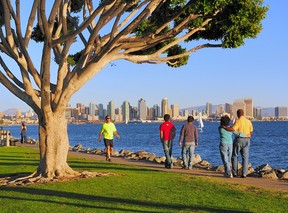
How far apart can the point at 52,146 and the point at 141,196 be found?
402cm

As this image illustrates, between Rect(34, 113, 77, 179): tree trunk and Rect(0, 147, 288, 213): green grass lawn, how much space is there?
1.12 metres

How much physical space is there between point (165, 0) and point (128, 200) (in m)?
6.26

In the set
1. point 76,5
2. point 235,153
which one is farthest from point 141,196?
point 76,5

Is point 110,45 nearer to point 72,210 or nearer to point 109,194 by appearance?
point 109,194

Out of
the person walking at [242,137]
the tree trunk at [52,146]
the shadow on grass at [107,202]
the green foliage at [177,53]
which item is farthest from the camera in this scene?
the green foliage at [177,53]

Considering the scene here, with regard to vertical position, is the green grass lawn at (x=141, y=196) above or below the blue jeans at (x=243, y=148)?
below

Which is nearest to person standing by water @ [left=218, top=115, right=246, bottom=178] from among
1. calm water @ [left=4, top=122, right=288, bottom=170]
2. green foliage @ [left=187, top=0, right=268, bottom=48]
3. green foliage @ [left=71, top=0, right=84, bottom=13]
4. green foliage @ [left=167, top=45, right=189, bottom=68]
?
green foliage @ [left=187, top=0, right=268, bottom=48]

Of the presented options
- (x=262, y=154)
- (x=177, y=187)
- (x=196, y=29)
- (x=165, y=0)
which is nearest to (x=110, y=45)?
(x=165, y=0)

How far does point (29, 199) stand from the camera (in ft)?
31.8

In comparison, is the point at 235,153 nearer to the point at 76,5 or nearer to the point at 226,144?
the point at 226,144

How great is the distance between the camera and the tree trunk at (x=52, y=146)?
12828 millimetres

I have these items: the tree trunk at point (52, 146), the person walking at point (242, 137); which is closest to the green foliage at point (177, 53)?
the person walking at point (242, 137)

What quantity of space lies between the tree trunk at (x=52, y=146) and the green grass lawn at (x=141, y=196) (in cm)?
112

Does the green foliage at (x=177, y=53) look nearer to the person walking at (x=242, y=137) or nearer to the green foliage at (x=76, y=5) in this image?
the green foliage at (x=76, y=5)
